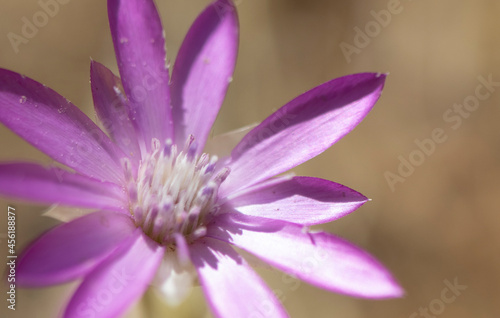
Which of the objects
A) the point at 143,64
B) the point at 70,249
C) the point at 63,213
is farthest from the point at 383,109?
the point at 70,249

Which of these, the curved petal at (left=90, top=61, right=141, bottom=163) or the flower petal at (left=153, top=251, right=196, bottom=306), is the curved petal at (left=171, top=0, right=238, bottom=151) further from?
the flower petal at (left=153, top=251, right=196, bottom=306)

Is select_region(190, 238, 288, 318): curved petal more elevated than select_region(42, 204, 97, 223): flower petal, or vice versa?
select_region(42, 204, 97, 223): flower petal

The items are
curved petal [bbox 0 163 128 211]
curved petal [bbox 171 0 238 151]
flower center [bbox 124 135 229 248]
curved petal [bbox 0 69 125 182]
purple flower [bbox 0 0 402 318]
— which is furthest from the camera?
curved petal [bbox 171 0 238 151]

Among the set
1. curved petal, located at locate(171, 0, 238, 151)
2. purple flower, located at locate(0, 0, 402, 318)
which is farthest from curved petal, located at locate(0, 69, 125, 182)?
curved petal, located at locate(171, 0, 238, 151)

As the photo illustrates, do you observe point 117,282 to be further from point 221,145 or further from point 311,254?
point 221,145

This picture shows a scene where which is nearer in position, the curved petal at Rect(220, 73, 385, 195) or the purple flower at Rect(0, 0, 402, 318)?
the purple flower at Rect(0, 0, 402, 318)
